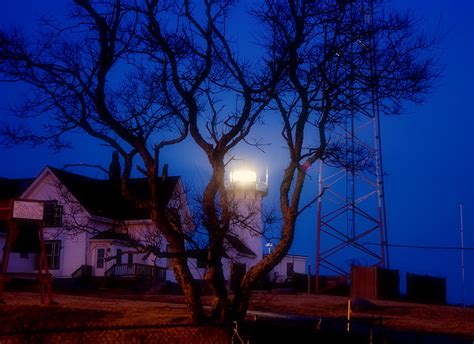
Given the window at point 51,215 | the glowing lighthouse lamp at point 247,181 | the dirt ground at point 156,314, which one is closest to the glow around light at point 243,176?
the glowing lighthouse lamp at point 247,181

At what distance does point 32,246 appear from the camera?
874 inches

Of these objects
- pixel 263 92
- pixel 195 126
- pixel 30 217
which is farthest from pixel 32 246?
pixel 263 92

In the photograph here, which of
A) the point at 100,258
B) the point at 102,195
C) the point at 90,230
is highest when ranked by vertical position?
the point at 102,195

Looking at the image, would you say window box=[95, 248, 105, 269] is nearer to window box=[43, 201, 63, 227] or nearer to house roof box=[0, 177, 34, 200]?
window box=[43, 201, 63, 227]

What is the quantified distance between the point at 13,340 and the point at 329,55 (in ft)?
30.7

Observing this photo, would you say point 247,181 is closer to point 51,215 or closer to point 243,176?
point 243,176

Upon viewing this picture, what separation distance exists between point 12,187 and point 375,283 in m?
26.8

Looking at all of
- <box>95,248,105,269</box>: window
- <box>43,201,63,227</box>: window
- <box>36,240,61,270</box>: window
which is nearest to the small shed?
<box>95,248,105,269</box>: window

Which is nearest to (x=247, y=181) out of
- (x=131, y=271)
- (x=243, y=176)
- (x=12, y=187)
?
(x=243, y=176)

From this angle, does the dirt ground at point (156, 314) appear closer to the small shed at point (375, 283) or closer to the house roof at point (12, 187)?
the small shed at point (375, 283)

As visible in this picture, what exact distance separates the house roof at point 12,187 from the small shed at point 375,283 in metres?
23.7

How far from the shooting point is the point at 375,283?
40969 mm

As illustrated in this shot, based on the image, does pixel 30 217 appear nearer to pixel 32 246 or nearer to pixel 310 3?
pixel 32 246

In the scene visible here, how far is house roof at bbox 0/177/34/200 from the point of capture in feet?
157
